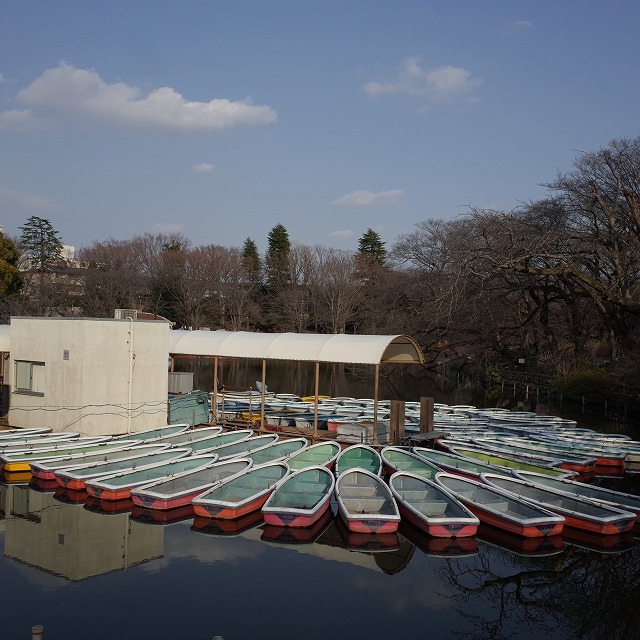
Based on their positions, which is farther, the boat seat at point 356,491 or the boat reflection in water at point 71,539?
the boat seat at point 356,491

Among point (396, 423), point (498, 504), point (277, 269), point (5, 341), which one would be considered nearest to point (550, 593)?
point (498, 504)

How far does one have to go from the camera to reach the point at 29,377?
1930 cm

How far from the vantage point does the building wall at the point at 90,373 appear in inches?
722

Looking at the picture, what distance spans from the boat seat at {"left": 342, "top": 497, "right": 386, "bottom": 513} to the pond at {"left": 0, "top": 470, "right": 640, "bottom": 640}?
497 millimetres

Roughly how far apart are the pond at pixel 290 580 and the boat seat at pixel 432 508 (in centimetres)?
62

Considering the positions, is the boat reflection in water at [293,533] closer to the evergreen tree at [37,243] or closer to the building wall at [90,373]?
the building wall at [90,373]

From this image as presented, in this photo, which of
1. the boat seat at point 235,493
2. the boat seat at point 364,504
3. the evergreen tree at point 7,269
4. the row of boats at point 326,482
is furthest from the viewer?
the evergreen tree at point 7,269

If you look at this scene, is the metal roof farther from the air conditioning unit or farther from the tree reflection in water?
the tree reflection in water

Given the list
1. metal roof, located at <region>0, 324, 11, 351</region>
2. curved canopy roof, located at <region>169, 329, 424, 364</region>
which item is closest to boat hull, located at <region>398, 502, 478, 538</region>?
curved canopy roof, located at <region>169, 329, 424, 364</region>

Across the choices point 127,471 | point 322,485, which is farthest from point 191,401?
point 322,485

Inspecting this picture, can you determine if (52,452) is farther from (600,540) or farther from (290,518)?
(600,540)

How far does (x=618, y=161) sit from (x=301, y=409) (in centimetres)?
2191

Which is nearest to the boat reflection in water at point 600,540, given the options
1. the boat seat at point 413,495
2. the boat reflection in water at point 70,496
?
the boat seat at point 413,495

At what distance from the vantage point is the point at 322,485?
563 inches
